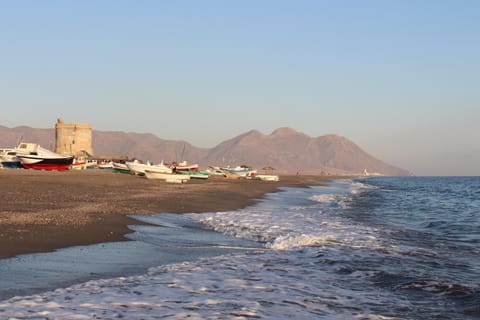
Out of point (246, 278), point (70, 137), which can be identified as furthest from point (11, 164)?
point (246, 278)

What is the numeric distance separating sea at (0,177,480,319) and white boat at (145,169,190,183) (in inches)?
1433

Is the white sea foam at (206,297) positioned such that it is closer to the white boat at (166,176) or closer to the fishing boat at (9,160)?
the white boat at (166,176)

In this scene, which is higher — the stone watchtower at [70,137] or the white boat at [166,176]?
the stone watchtower at [70,137]

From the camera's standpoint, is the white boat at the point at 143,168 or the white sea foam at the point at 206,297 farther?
the white boat at the point at 143,168

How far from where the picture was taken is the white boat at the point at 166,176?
5341 cm

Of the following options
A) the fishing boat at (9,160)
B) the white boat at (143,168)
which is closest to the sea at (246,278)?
the white boat at (143,168)

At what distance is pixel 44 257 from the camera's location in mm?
10781

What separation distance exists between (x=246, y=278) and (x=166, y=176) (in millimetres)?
44419

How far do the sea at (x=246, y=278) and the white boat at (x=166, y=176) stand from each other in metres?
36.4

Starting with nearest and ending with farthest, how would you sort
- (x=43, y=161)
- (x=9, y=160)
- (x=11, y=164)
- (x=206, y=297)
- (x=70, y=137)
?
(x=206, y=297), (x=43, y=161), (x=11, y=164), (x=9, y=160), (x=70, y=137)

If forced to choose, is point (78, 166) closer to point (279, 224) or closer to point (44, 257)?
point (279, 224)

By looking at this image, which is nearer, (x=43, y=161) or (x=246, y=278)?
(x=246, y=278)

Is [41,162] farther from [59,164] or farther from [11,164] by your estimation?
[11,164]

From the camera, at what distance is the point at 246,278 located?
996 centimetres
